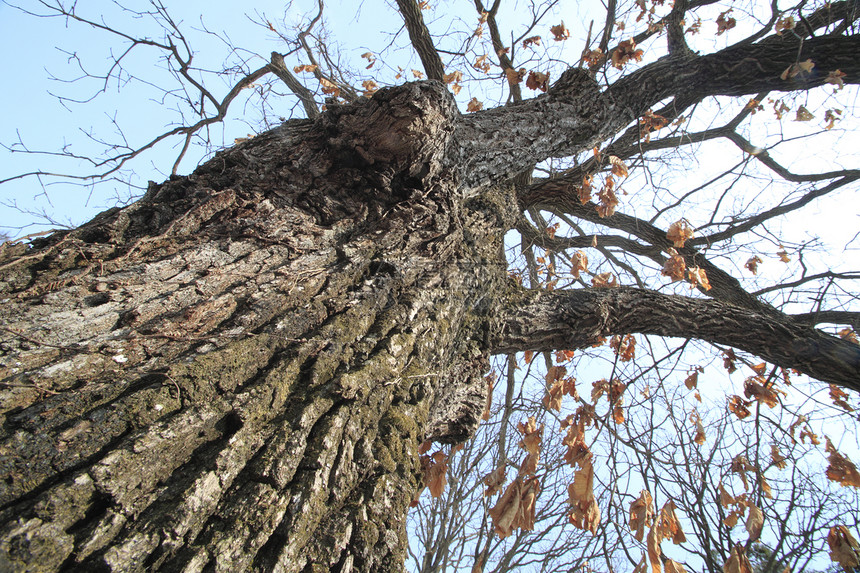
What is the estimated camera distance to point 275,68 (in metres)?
4.39

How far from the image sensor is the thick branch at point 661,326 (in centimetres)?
215

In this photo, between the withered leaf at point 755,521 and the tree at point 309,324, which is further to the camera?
the withered leaf at point 755,521

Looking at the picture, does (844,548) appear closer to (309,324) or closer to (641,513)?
(641,513)

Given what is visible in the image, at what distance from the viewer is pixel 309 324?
4.34 ft

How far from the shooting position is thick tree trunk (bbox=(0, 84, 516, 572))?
2.61 ft

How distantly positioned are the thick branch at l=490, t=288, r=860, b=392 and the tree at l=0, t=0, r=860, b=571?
0.5 inches

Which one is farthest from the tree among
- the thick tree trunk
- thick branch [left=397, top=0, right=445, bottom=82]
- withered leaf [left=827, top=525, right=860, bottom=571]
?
thick branch [left=397, top=0, right=445, bottom=82]

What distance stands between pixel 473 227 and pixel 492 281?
0.33m

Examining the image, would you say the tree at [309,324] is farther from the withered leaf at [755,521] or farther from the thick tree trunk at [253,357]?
the withered leaf at [755,521]

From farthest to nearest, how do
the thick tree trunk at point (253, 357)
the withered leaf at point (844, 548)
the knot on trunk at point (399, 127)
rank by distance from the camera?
the withered leaf at point (844, 548)
the knot on trunk at point (399, 127)
the thick tree trunk at point (253, 357)

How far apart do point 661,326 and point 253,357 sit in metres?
2.20

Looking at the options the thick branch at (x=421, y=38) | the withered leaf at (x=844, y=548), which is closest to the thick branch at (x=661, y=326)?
the withered leaf at (x=844, y=548)

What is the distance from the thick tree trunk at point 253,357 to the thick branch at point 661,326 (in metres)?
0.30

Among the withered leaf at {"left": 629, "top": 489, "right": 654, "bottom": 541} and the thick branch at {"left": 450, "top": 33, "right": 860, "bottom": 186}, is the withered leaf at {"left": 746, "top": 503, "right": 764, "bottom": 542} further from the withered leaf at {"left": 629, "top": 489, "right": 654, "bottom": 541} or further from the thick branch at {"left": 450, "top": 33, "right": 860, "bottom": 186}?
the thick branch at {"left": 450, "top": 33, "right": 860, "bottom": 186}
